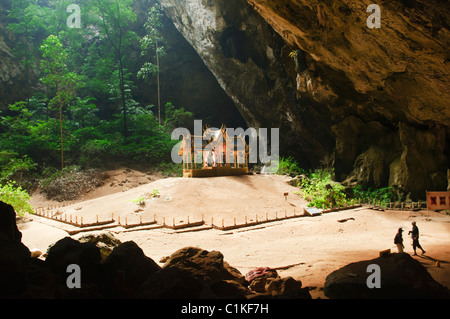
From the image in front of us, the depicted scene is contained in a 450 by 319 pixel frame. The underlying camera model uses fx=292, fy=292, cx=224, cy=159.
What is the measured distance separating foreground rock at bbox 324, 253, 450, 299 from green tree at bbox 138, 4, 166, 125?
90.3ft

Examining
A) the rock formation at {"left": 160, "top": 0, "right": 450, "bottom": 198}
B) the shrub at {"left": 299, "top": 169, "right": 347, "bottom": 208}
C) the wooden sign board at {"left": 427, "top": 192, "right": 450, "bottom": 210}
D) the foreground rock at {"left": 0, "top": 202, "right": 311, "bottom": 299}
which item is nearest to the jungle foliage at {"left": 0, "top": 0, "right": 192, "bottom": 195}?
the rock formation at {"left": 160, "top": 0, "right": 450, "bottom": 198}

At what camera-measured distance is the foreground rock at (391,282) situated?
4059mm

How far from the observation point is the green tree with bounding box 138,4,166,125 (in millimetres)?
30672

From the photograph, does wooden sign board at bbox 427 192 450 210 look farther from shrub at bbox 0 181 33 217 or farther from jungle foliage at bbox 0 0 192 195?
jungle foliage at bbox 0 0 192 195

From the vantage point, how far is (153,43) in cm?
3167

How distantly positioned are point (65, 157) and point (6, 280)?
73.5 ft

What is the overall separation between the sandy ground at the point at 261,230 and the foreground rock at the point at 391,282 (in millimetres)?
472

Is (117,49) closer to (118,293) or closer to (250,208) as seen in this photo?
(250,208)

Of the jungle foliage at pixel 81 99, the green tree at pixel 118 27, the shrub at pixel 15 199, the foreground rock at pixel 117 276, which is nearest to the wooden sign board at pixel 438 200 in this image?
the foreground rock at pixel 117 276

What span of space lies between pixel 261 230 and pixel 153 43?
90.2 feet

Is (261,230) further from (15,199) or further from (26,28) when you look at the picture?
(26,28)

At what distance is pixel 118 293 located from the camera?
427cm

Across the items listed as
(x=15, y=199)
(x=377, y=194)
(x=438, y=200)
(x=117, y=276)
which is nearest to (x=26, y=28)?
(x=15, y=199)
